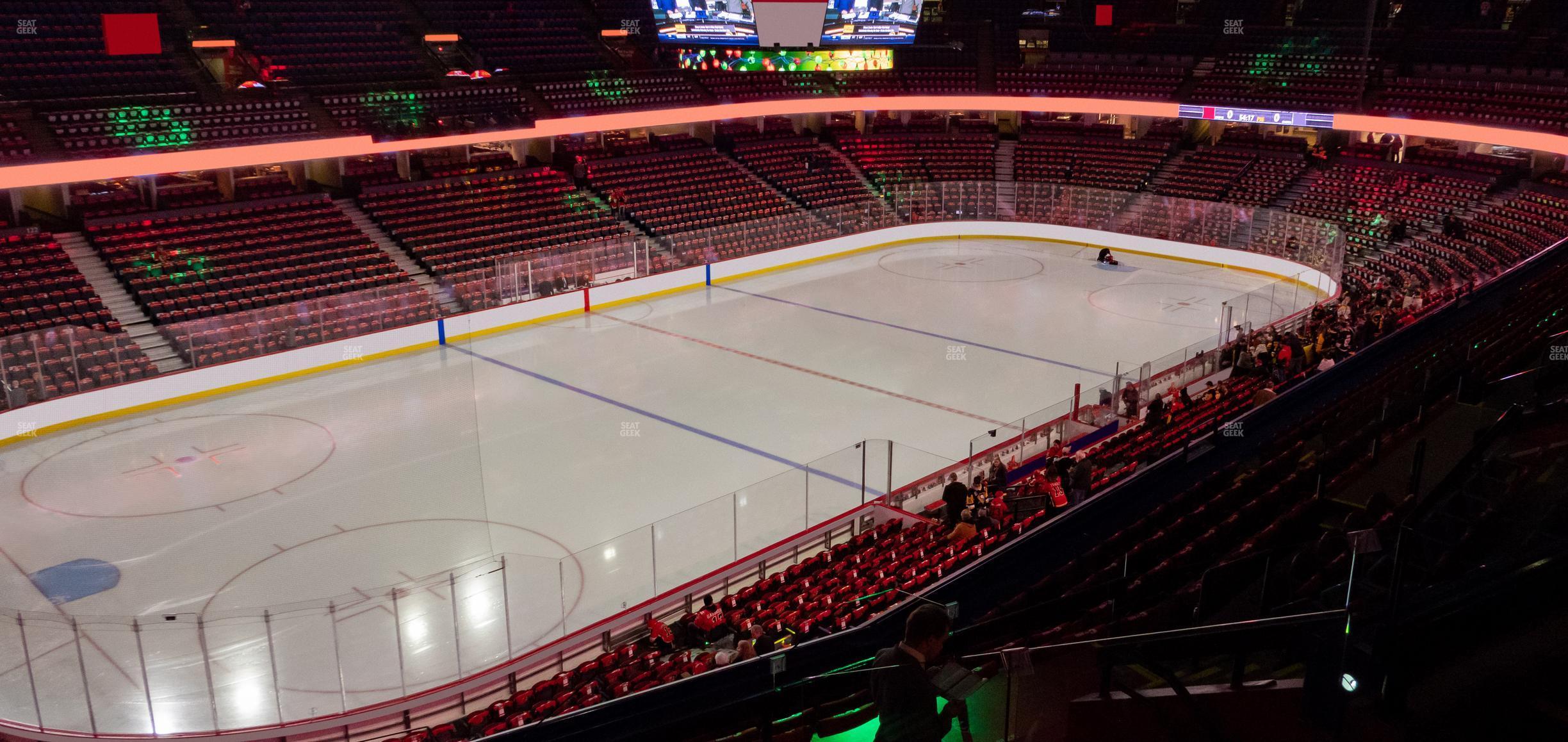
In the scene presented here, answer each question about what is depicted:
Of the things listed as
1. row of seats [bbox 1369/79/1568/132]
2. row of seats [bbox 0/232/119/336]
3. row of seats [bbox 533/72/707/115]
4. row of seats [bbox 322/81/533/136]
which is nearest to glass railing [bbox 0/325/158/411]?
row of seats [bbox 0/232/119/336]

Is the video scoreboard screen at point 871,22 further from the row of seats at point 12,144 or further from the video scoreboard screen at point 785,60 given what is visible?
the row of seats at point 12,144

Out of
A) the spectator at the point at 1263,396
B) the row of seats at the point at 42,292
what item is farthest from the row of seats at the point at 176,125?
the spectator at the point at 1263,396

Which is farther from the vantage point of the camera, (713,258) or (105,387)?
(713,258)

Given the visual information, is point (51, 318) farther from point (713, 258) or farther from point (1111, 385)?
point (1111, 385)

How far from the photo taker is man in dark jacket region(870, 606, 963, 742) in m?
3.35

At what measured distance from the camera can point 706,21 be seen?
2619 cm

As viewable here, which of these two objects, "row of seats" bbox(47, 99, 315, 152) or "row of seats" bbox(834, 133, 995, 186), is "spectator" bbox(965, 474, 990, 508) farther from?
"row of seats" bbox(834, 133, 995, 186)

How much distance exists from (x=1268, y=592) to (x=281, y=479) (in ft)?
41.1

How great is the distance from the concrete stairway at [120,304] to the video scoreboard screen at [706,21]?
536 inches

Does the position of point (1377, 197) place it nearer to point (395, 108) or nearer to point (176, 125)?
point (395, 108)

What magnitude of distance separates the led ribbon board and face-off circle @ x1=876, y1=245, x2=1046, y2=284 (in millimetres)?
8121

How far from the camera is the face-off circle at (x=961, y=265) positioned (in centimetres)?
2661

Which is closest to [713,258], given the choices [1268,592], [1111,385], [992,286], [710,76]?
[992,286]

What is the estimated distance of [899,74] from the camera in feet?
118
